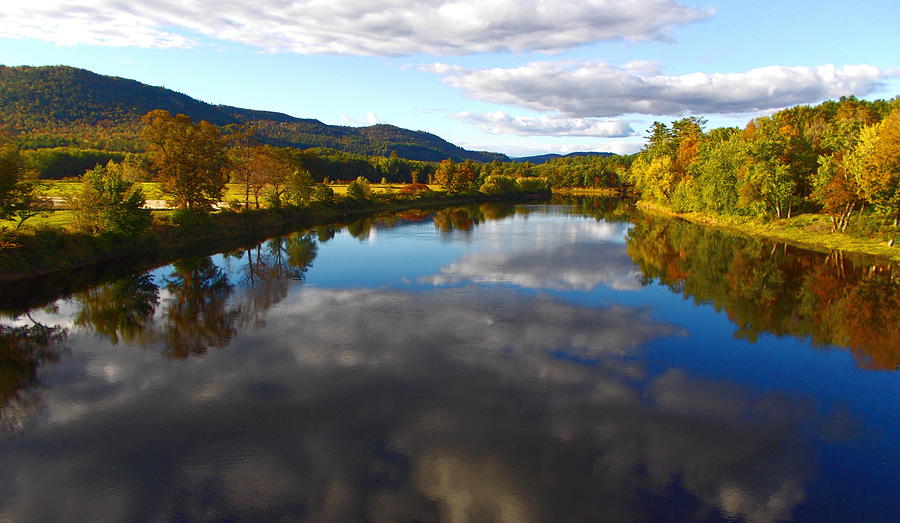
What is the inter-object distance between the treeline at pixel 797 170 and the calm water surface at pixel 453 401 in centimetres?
1551

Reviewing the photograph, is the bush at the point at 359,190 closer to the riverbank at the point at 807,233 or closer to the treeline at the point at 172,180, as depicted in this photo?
the treeline at the point at 172,180

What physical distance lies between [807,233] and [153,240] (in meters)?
67.3

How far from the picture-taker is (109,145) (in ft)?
433

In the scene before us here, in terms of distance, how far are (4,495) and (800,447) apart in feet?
70.5

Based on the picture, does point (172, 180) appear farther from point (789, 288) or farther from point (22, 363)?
point (789, 288)

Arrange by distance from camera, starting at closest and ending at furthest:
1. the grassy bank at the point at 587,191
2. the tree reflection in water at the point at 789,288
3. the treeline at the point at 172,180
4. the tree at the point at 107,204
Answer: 1. the tree reflection in water at the point at 789,288
2. the treeline at the point at 172,180
3. the tree at the point at 107,204
4. the grassy bank at the point at 587,191

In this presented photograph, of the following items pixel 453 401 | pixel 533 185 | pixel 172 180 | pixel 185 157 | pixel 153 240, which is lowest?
pixel 453 401

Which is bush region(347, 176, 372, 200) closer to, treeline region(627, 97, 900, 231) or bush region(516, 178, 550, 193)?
treeline region(627, 97, 900, 231)

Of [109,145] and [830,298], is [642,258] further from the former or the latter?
Result: [109,145]

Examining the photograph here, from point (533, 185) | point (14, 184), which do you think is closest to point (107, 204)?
point (14, 184)

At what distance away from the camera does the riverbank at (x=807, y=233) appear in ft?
144

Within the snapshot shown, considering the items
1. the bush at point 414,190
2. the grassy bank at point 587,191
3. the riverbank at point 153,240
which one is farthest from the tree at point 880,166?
the grassy bank at point 587,191

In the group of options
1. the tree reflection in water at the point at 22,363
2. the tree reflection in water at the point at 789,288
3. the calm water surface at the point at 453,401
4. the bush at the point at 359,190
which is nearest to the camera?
the calm water surface at the point at 453,401

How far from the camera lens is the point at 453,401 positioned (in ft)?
54.1
